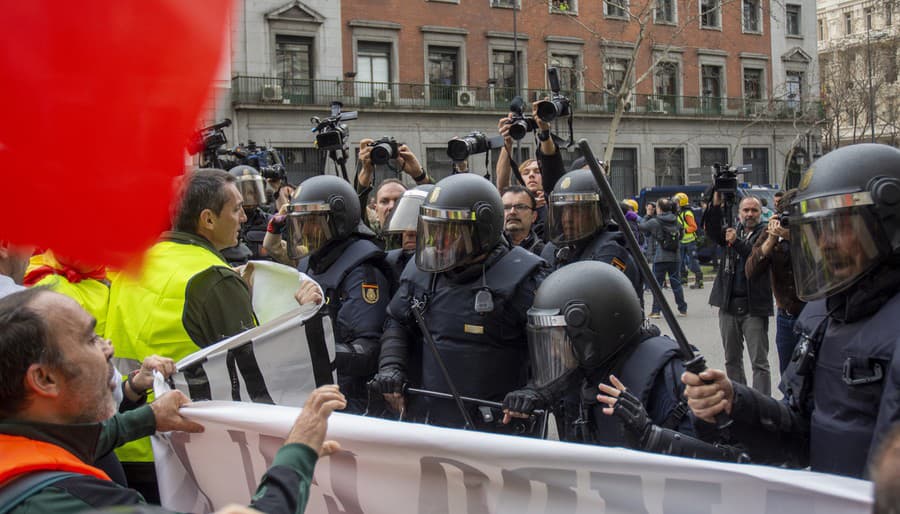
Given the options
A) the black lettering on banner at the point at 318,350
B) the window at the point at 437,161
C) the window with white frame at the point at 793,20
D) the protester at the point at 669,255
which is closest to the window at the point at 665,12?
the window with white frame at the point at 793,20

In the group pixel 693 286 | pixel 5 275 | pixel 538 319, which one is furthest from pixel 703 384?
pixel 693 286

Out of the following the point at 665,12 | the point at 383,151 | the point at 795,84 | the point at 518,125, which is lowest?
the point at 383,151

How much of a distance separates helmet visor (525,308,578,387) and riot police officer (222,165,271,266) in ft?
7.94

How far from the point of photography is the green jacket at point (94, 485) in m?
1.93

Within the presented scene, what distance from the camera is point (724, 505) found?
2.44 meters

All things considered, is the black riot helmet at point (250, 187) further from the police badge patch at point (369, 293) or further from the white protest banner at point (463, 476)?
the white protest banner at point (463, 476)

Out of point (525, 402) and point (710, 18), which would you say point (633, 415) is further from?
point (710, 18)

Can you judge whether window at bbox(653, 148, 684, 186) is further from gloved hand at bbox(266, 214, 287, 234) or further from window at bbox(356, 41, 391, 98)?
gloved hand at bbox(266, 214, 287, 234)

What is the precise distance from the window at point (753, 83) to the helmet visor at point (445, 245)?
40088 millimetres

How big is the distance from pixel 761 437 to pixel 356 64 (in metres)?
29.7

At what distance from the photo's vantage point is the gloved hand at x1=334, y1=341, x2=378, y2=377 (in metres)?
4.54

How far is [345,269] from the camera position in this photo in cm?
490

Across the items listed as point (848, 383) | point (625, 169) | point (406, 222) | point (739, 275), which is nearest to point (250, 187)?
point (406, 222)

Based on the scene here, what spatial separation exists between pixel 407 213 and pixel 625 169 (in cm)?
3347
